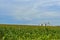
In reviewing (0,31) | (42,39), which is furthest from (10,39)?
(0,31)

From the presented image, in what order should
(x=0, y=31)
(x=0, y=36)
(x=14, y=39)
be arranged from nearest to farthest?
(x=14, y=39)
(x=0, y=36)
(x=0, y=31)

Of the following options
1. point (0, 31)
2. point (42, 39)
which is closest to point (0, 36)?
point (0, 31)

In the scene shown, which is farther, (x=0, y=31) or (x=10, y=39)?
(x=0, y=31)

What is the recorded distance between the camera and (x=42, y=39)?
21969 mm

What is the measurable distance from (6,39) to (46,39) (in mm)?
3828

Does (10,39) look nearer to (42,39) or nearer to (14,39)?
(14,39)

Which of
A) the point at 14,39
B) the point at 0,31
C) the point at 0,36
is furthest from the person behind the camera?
the point at 0,31

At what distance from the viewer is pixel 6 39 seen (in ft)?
70.7

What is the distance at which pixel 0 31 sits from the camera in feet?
89.4

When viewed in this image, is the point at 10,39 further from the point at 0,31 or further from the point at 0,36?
the point at 0,31

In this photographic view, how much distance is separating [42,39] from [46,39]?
15.2 inches

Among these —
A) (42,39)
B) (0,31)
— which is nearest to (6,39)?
(42,39)

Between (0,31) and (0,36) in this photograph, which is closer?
(0,36)

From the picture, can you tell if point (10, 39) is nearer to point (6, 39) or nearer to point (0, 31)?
point (6, 39)
